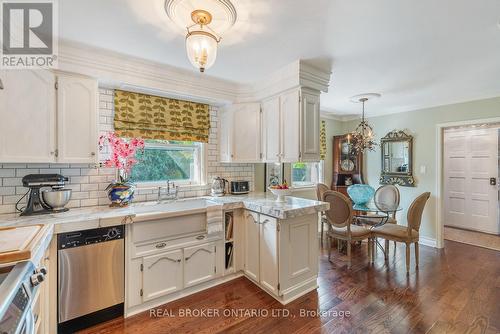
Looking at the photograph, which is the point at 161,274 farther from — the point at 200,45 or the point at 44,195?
the point at 200,45

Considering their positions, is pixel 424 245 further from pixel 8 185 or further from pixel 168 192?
pixel 8 185

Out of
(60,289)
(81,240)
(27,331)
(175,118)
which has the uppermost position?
(175,118)

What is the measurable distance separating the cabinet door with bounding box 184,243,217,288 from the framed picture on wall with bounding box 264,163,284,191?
Answer: 1.39m

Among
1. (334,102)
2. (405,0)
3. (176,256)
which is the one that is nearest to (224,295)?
(176,256)

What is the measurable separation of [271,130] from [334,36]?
1199mm

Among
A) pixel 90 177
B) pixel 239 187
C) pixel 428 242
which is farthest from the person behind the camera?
pixel 428 242

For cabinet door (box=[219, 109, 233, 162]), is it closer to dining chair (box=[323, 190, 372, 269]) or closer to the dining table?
dining chair (box=[323, 190, 372, 269])

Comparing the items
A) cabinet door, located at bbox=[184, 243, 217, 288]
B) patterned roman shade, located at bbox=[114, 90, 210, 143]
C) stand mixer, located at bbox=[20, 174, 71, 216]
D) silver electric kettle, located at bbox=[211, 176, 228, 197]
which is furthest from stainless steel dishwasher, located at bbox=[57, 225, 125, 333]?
silver electric kettle, located at bbox=[211, 176, 228, 197]

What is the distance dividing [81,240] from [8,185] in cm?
89

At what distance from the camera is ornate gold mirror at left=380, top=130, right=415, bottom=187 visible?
13.3ft

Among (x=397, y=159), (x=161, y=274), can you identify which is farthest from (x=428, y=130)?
(x=161, y=274)

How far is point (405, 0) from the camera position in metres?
1.45

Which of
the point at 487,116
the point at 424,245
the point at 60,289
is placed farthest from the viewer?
the point at 424,245

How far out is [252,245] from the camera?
2.52 m
